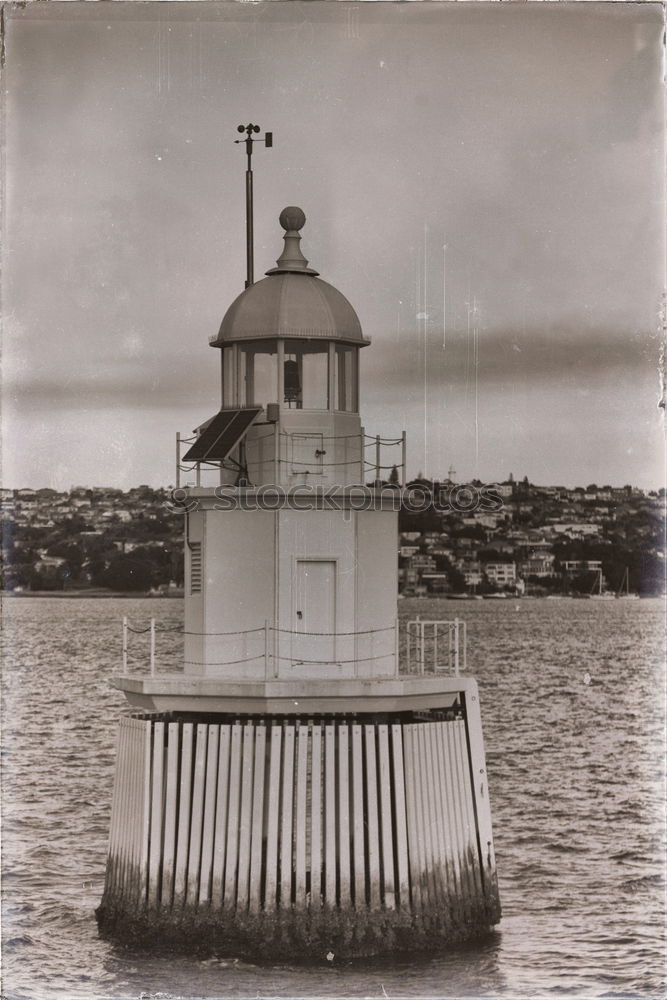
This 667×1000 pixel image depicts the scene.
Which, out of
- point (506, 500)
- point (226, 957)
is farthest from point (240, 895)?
point (506, 500)

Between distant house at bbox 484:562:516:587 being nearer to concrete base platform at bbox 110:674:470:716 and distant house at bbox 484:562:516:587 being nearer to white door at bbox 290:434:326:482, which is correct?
white door at bbox 290:434:326:482

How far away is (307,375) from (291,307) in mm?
1004

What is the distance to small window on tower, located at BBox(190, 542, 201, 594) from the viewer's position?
90.9 ft

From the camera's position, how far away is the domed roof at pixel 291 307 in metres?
27.5

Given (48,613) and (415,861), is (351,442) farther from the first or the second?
(48,613)

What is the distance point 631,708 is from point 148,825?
178 feet

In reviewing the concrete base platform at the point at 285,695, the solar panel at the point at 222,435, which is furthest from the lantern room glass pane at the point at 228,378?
the concrete base platform at the point at 285,695

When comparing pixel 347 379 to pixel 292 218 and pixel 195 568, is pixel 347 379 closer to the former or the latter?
pixel 292 218

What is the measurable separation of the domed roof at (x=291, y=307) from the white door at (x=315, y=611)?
330 centimetres

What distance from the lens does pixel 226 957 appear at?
83.7 ft

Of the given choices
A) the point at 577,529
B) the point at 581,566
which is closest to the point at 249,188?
the point at 577,529

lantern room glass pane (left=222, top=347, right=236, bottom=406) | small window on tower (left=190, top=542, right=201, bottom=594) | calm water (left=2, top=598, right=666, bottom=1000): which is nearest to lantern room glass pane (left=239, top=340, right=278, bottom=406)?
lantern room glass pane (left=222, top=347, right=236, bottom=406)

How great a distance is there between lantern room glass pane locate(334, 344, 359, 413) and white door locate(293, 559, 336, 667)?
7.87ft

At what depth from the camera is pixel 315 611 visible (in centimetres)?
2703
